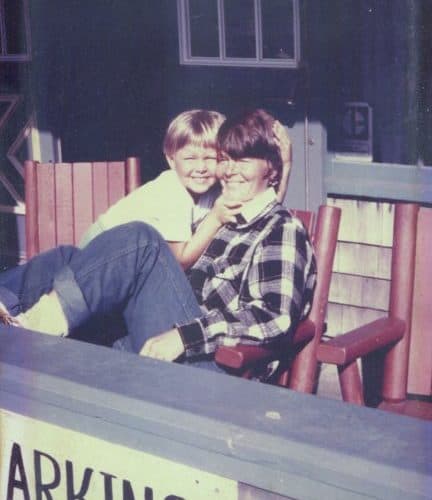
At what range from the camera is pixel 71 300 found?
83.4 inches

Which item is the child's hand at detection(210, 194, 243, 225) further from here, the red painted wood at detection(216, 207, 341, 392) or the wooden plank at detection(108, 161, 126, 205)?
the wooden plank at detection(108, 161, 126, 205)

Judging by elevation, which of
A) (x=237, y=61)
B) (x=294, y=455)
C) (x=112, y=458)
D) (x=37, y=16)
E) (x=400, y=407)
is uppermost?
(x=37, y=16)

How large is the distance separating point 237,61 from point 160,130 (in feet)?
1.88

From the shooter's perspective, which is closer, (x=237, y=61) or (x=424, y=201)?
(x=424, y=201)

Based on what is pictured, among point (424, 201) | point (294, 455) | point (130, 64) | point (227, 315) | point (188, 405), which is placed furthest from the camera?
point (130, 64)

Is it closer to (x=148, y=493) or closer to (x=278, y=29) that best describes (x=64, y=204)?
(x=278, y=29)

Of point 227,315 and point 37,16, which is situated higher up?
point 37,16

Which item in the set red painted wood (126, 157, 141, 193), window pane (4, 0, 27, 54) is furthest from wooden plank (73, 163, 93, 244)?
window pane (4, 0, 27, 54)

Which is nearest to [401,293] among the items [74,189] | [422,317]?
[422,317]

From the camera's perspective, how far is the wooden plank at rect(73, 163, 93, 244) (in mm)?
3254

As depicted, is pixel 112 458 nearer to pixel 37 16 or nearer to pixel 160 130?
pixel 160 130

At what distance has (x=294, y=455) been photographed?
125 cm

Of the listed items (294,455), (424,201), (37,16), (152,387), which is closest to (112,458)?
(152,387)

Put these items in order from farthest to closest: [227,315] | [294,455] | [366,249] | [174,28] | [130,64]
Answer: [130,64] → [174,28] → [366,249] → [227,315] → [294,455]
